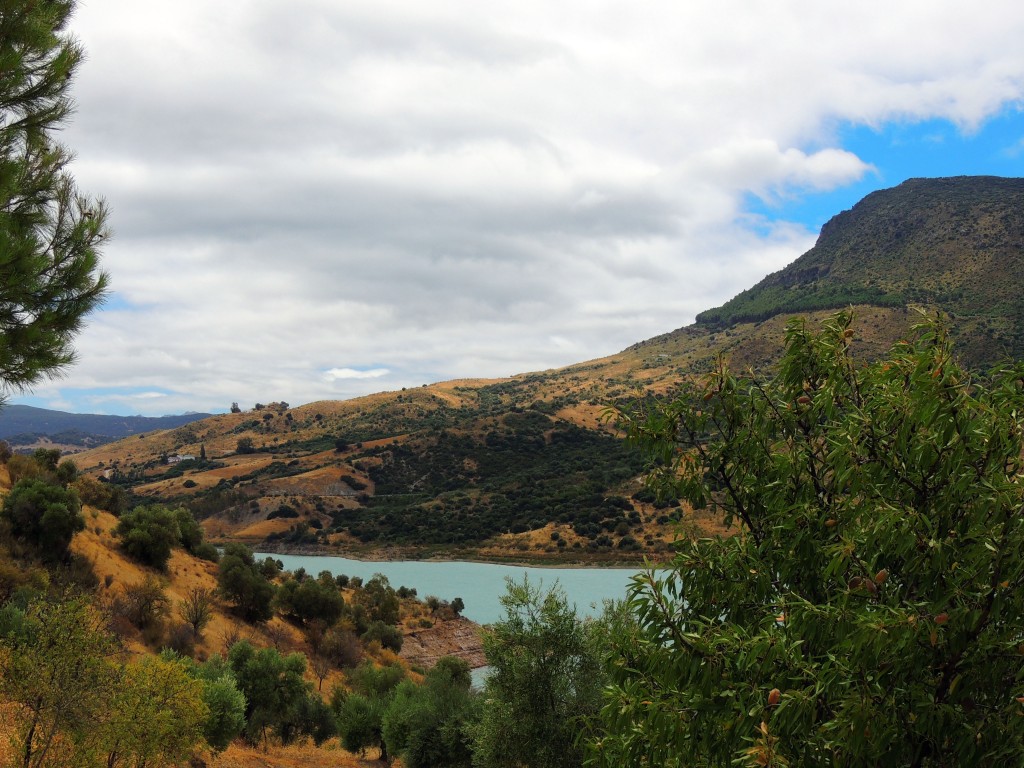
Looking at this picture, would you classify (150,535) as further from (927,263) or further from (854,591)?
(927,263)

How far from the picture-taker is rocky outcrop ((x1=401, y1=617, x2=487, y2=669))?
45.3 m

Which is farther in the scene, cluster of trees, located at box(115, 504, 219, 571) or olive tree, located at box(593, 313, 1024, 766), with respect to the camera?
cluster of trees, located at box(115, 504, 219, 571)

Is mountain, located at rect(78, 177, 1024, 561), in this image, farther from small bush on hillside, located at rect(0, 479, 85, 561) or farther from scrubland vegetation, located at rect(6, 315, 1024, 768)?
scrubland vegetation, located at rect(6, 315, 1024, 768)

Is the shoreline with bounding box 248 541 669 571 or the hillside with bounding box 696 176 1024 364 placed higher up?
the hillside with bounding box 696 176 1024 364

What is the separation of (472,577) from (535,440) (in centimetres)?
4539

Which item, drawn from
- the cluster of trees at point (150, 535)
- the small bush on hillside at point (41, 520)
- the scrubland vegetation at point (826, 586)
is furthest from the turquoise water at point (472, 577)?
the scrubland vegetation at point (826, 586)

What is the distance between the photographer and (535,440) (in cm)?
11562

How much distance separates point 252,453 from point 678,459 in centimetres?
13358

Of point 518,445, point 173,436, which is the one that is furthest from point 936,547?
point 173,436

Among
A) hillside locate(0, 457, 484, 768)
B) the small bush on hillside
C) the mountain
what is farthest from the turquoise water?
the small bush on hillside

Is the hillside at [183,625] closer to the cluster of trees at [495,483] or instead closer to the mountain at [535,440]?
the mountain at [535,440]

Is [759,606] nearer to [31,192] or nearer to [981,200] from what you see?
[31,192]

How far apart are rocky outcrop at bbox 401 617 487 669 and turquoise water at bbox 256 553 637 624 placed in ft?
13.6

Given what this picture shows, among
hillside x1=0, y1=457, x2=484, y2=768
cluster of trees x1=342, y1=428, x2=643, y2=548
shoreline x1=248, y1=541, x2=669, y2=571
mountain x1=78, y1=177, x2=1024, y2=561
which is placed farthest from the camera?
cluster of trees x1=342, y1=428, x2=643, y2=548
